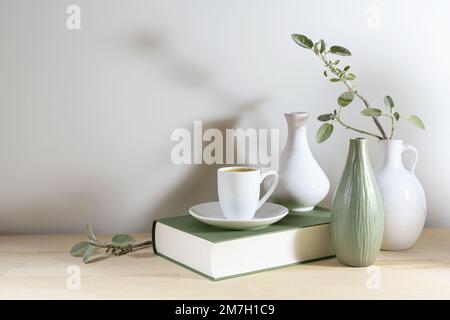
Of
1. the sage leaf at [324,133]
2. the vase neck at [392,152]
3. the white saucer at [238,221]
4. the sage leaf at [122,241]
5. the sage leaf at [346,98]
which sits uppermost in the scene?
the sage leaf at [346,98]

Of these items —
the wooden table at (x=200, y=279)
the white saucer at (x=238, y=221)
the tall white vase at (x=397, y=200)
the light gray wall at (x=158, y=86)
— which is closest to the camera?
the wooden table at (x=200, y=279)

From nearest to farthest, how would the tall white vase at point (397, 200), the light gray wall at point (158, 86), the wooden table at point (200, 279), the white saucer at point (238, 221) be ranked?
the wooden table at point (200, 279), the white saucer at point (238, 221), the tall white vase at point (397, 200), the light gray wall at point (158, 86)

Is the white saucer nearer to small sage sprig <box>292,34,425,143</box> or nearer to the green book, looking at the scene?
the green book

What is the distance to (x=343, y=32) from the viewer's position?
1.32m

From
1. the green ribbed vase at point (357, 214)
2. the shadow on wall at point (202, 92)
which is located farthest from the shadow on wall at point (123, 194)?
the green ribbed vase at point (357, 214)

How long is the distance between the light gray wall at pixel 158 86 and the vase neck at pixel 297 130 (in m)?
0.10

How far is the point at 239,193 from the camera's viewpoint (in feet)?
3.48

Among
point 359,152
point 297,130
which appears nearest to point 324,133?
point 297,130

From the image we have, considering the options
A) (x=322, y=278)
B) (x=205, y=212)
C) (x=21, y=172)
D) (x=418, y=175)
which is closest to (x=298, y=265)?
(x=322, y=278)

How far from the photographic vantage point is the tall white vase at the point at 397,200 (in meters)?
1.14

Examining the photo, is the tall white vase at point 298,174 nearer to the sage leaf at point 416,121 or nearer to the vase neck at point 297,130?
the vase neck at point 297,130

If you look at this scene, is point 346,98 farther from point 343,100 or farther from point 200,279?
point 200,279

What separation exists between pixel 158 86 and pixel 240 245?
442mm
